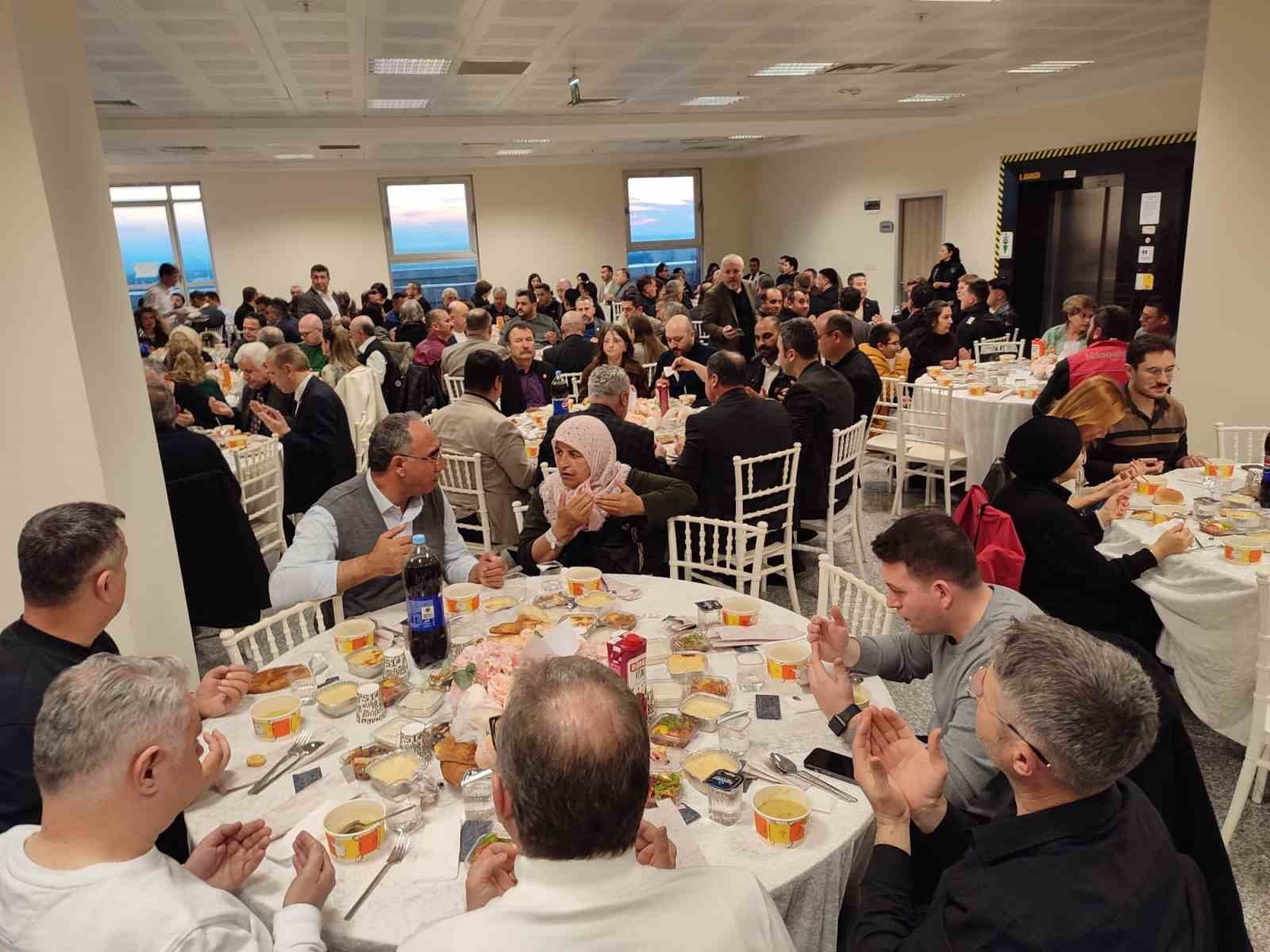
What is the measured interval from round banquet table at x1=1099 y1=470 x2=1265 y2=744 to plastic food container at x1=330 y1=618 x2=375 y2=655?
2775mm

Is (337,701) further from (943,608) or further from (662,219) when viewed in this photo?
(662,219)

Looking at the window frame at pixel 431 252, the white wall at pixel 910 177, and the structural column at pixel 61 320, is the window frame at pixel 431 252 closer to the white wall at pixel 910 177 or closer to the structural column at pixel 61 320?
the white wall at pixel 910 177

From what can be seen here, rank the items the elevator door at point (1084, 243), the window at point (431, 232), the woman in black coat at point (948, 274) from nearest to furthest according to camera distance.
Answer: the elevator door at point (1084, 243), the woman in black coat at point (948, 274), the window at point (431, 232)

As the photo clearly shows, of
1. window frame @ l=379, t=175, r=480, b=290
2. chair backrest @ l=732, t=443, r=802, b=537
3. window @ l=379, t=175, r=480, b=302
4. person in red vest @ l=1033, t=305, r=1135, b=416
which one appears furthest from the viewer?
window @ l=379, t=175, r=480, b=302

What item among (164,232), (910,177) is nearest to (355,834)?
(910,177)

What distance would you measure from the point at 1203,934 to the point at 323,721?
1.87m

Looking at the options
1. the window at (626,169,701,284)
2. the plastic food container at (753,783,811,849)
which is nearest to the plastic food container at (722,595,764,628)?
the plastic food container at (753,783,811,849)

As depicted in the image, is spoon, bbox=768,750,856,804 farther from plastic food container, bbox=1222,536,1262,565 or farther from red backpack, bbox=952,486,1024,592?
plastic food container, bbox=1222,536,1262,565

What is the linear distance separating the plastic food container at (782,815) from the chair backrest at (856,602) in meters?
0.90

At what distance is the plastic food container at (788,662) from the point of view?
2.23 meters

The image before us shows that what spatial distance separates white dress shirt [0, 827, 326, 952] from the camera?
125cm

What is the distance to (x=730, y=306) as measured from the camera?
8414mm

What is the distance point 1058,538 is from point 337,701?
2.35m

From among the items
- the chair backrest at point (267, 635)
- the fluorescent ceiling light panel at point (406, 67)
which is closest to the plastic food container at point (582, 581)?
the chair backrest at point (267, 635)
